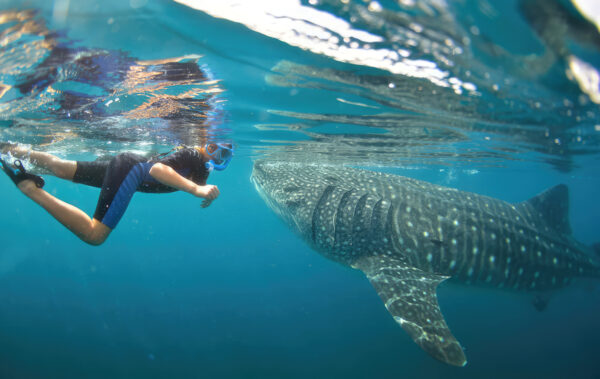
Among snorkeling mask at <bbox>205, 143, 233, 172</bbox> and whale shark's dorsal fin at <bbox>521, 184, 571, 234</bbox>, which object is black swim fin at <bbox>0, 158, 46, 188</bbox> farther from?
whale shark's dorsal fin at <bbox>521, 184, 571, 234</bbox>

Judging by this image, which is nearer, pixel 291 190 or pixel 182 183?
→ pixel 182 183

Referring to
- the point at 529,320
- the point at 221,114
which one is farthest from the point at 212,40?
the point at 529,320

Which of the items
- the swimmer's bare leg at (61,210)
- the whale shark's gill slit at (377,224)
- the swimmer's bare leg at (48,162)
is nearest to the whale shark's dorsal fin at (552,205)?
the whale shark's gill slit at (377,224)

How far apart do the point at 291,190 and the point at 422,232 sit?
121 inches

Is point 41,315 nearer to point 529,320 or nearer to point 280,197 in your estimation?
point 280,197

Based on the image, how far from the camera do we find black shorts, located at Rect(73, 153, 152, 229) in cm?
392

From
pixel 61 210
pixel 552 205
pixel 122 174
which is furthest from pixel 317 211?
pixel 552 205

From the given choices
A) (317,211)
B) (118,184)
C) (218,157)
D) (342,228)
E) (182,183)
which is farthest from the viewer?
(317,211)

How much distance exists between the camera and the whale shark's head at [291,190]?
21.6ft

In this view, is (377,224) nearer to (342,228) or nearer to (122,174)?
(342,228)

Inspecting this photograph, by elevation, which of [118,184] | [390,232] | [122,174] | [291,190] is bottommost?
[291,190]

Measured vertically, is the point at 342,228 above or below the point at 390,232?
below

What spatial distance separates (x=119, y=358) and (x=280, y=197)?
9.62 metres

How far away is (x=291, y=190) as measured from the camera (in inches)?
274
